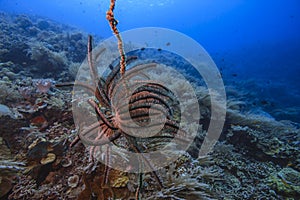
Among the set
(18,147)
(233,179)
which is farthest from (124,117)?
(233,179)

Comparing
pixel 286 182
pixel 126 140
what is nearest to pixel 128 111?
pixel 126 140

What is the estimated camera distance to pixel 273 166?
3.83 metres

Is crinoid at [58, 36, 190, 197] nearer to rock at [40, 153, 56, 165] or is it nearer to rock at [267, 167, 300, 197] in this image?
rock at [40, 153, 56, 165]

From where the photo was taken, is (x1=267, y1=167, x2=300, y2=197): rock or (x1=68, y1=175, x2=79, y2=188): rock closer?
(x1=68, y1=175, x2=79, y2=188): rock

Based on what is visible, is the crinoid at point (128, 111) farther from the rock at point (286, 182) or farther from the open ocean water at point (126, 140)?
the rock at point (286, 182)

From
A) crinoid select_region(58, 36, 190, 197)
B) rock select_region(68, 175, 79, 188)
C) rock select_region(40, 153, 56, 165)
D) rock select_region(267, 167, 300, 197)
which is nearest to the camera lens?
crinoid select_region(58, 36, 190, 197)

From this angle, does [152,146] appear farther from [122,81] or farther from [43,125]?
[43,125]

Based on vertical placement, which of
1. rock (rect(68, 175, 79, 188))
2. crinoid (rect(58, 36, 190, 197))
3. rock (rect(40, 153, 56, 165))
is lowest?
rock (rect(68, 175, 79, 188))

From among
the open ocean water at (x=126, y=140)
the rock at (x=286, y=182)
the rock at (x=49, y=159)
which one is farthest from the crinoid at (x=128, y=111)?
the rock at (x=286, y=182)

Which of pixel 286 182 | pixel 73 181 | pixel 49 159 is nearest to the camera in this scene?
pixel 73 181

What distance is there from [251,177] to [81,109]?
11.3ft

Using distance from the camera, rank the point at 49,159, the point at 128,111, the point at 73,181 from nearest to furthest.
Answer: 1. the point at 128,111
2. the point at 73,181
3. the point at 49,159

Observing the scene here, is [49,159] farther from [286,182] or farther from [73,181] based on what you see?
[286,182]

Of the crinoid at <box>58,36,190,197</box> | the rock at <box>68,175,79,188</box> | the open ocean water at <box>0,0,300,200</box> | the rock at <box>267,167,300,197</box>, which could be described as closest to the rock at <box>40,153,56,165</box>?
the open ocean water at <box>0,0,300,200</box>
